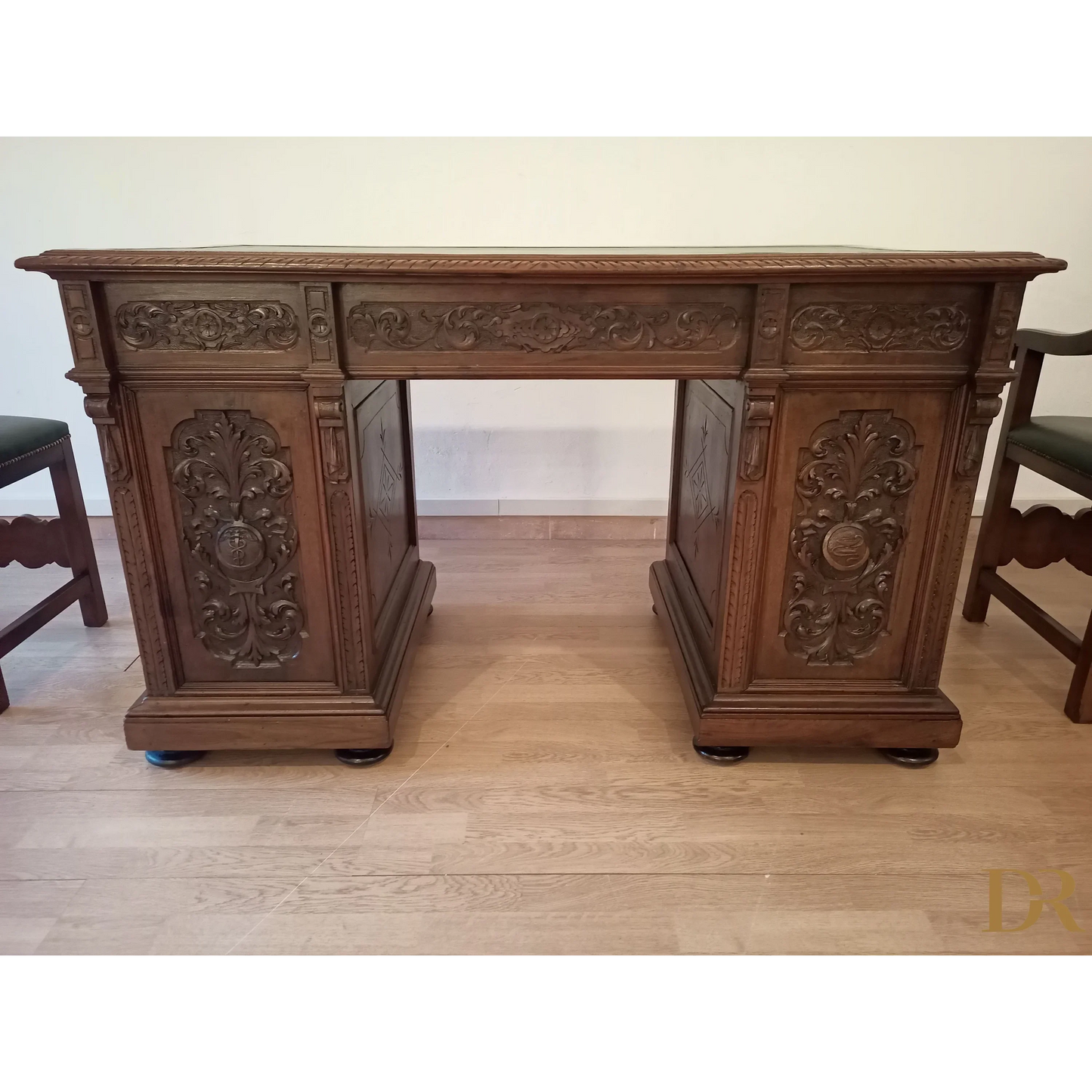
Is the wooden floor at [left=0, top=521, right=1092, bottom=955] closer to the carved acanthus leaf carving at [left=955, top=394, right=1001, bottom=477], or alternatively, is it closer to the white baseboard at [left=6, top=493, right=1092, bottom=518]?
the carved acanthus leaf carving at [left=955, top=394, right=1001, bottom=477]

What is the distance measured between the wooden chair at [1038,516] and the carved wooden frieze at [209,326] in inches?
64.2

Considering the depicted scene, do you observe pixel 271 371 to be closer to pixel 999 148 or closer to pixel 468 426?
pixel 468 426

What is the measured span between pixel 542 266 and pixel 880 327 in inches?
24.4

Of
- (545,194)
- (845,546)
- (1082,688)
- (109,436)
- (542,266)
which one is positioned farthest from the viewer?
(545,194)

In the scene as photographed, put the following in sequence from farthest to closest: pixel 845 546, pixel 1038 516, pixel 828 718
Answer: pixel 1038 516
pixel 828 718
pixel 845 546

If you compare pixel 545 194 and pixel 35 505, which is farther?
pixel 35 505

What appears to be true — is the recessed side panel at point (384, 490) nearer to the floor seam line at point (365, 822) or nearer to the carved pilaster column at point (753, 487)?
the floor seam line at point (365, 822)

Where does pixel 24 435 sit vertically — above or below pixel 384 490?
above

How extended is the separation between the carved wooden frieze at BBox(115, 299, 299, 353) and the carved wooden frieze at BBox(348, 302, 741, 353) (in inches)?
4.9

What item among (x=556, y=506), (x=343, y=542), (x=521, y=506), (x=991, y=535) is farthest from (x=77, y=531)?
(x=991, y=535)

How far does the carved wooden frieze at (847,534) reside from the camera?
1511 mm

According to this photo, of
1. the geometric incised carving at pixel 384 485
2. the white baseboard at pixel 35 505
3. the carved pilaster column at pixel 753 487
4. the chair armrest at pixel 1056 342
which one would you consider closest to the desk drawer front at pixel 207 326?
the geometric incised carving at pixel 384 485

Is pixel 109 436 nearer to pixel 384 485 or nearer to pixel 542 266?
pixel 384 485

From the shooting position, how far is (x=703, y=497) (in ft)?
6.22
